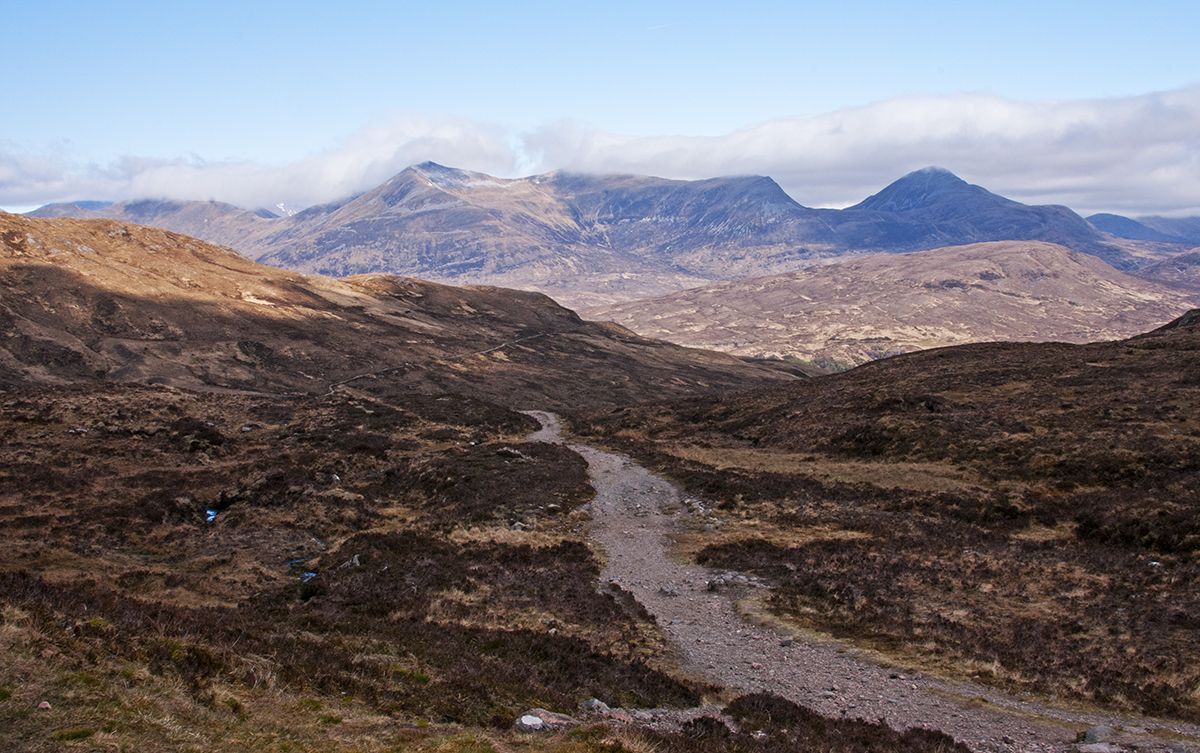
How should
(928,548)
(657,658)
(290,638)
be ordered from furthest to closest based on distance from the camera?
(928,548), (657,658), (290,638)

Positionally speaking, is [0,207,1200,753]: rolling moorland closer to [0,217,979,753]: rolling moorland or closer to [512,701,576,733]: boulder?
[0,217,979,753]: rolling moorland

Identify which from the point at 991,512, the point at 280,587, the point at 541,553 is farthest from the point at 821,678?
the point at 991,512

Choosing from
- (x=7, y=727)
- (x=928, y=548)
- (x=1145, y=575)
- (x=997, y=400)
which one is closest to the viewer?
(x=7, y=727)

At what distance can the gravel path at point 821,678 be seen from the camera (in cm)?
1430

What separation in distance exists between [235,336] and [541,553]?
112720mm

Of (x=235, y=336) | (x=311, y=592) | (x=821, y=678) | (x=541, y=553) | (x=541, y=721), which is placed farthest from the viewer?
(x=235, y=336)

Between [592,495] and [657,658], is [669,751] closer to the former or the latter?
[657,658]

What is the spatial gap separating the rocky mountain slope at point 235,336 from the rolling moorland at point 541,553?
21065 millimetres

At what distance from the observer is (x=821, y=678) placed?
17.8m

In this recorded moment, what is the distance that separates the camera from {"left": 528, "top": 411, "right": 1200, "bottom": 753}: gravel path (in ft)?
46.9

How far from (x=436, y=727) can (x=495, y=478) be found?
3271 centimetres

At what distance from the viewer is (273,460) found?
147ft

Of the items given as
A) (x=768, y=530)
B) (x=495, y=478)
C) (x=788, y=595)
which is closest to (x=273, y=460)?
(x=495, y=478)

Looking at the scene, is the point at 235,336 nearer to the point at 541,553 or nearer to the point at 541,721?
the point at 541,553
